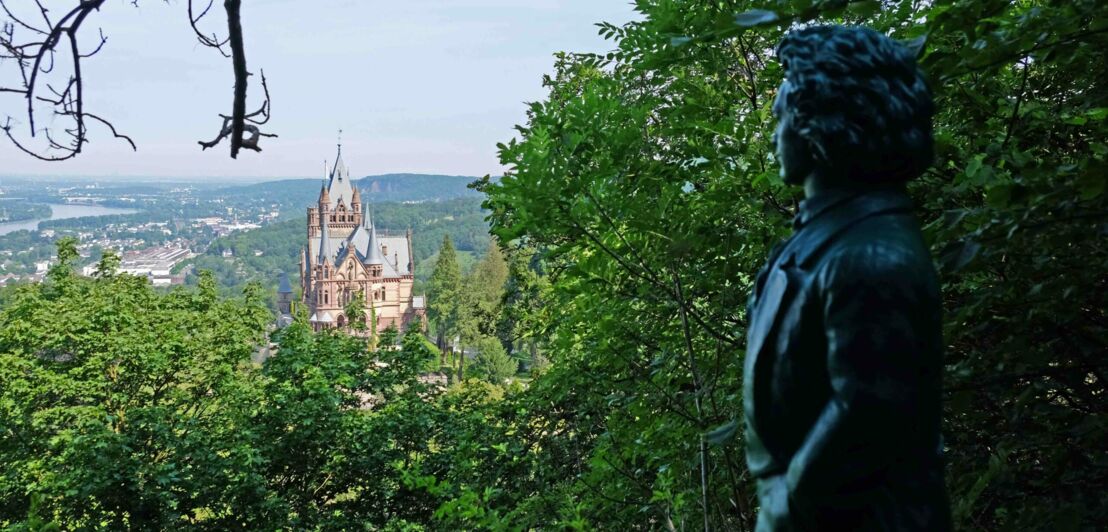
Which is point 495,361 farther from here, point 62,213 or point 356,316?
point 62,213

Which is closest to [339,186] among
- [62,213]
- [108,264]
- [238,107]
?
[62,213]

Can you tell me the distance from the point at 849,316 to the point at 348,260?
84.6m

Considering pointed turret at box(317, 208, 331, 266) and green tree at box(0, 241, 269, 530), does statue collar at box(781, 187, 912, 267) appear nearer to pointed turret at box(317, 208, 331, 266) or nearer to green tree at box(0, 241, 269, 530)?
green tree at box(0, 241, 269, 530)

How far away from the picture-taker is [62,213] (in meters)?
87.9

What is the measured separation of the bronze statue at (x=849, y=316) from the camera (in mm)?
1407

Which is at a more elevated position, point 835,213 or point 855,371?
point 835,213

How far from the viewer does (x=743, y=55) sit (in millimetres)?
4793

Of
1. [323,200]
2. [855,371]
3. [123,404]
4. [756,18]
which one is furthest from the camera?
[323,200]

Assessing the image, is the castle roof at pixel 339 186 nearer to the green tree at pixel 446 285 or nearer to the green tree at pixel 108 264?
the green tree at pixel 446 285

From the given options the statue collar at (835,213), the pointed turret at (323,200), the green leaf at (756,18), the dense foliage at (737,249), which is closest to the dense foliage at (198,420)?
the dense foliage at (737,249)

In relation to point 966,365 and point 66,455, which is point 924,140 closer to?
point 966,365

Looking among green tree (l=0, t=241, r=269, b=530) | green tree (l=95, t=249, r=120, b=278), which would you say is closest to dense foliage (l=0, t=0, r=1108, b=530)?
green tree (l=0, t=241, r=269, b=530)

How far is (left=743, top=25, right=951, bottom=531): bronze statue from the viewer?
4.62 ft

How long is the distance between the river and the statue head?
75.2m
